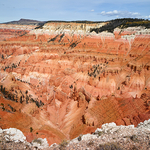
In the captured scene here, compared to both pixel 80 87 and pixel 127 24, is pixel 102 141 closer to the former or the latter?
pixel 80 87

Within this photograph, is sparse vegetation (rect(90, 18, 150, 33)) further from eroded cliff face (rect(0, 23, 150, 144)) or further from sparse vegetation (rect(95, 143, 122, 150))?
sparse vegetation (rect(95, 143, 122, 150))

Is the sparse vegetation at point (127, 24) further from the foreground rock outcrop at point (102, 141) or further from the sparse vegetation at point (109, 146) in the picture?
the sparse vegetation at point (109, 146)

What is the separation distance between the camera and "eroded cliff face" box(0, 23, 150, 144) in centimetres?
2014

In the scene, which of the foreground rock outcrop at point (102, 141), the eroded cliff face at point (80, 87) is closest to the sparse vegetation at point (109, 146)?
the foreground rock outcrop at point (102, 141)

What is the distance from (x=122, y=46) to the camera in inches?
1882

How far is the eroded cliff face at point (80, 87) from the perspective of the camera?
2014cm

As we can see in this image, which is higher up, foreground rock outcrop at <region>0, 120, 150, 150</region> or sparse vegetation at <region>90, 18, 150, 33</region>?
sparse vegetation at <region>90, 18, 150, 33</region>

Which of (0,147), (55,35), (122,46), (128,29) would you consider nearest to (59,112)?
(0,147)

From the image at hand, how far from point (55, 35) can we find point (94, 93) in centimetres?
6144

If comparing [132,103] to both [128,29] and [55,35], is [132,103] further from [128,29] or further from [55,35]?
[55,35]

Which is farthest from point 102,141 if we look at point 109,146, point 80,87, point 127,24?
point 127,24

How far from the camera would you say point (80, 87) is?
38281 mm

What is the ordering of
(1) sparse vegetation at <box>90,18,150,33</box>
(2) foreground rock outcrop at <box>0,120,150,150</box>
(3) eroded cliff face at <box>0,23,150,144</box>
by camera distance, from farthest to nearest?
(1) sparse vegetation at <box>90,18,150,33</box>, (3) eroded cliff face at <box>0,23,150,144</box>, (2) foreground rock outcrop at <box>0,120,150,150</box>

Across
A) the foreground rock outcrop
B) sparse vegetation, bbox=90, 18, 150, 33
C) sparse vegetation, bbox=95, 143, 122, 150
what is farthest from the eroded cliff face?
sparse vegetation, bbox=95, 143, 122, 150
